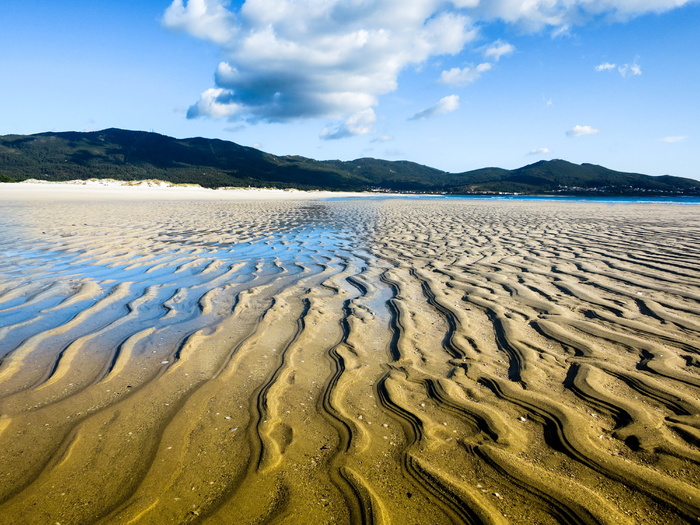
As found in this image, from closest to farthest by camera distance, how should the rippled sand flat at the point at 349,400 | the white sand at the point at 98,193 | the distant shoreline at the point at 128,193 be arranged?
the rippled sand flat at the point at 349,400
the white sand at the point at 98,193
the distant shoreline at the point at 128,193

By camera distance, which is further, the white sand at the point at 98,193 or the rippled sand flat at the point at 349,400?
the white sand at the point at 98,193

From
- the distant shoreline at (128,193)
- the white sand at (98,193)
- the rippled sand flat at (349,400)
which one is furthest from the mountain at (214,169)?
the rippled sand flat at (349,400)

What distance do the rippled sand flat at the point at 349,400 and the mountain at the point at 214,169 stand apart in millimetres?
94379

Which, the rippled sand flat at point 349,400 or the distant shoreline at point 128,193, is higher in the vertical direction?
the rippled sand flat at point 349,400

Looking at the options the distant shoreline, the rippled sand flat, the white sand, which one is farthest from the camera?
the distant shoreline

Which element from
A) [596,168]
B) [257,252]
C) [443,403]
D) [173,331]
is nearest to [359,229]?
[257,252]

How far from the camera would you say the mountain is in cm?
10594

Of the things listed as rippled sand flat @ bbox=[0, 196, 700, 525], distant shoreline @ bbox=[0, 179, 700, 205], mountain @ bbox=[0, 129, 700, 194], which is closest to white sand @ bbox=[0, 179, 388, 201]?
distant shoreline @ bbox=[0, 179, 700, 205]

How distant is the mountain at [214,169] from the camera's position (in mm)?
105938

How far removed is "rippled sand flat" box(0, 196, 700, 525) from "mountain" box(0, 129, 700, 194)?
310 feet

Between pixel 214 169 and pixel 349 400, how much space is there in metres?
144

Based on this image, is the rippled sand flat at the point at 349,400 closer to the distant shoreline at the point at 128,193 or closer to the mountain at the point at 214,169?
the distant shoreline at the point at 128,193

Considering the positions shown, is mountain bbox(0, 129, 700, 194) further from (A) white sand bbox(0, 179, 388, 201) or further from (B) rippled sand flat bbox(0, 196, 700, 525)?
(B) rippled sand flat bbox(0, 196, 700, 525)

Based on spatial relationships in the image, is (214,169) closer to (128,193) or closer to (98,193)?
(128,193)
